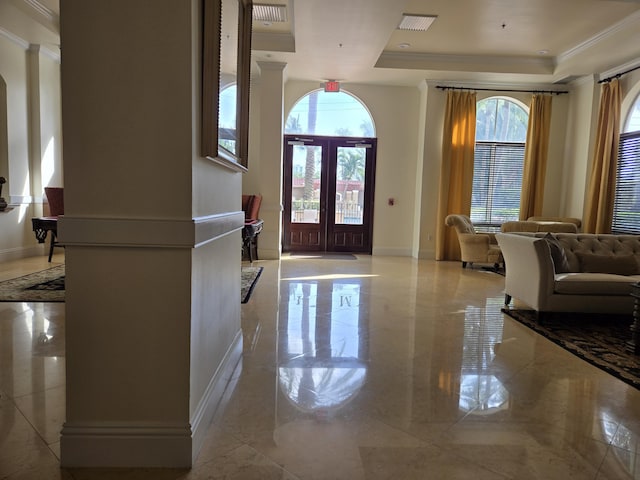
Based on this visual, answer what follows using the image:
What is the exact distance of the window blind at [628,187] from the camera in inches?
263

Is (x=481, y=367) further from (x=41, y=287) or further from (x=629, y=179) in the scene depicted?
(x=629, y=179)

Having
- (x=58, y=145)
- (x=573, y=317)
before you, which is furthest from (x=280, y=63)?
(x=573, y=317)

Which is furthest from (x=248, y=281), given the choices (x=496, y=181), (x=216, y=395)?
(x=496, y=181)

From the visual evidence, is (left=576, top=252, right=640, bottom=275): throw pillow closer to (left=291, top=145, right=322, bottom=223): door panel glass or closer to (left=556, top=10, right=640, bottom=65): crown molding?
(left=556, top=10, right=640, bottom=65): crown molding

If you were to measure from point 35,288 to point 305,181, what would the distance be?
5.10 meters

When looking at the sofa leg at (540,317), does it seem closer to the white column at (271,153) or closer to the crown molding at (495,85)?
the white column at (271,153)

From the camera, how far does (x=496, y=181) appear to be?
8.44m

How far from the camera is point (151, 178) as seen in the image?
5.31 ft

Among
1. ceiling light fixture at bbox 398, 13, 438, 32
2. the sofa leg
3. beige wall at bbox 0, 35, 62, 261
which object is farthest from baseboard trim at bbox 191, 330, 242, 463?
beige wall at bbox 0, 35, 62, 261

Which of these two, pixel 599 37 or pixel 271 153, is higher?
pixel 599 37

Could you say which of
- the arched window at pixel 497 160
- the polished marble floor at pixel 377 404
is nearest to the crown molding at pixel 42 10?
the polished marble floor at pixel 377 404

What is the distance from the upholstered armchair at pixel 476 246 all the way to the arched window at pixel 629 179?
1.99m

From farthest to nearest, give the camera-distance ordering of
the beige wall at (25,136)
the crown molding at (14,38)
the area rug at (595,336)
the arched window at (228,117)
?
the beige wall at (25,136) → the crown molding at (14,38) → the area rug at (595,336) → the arched window at (228,117)

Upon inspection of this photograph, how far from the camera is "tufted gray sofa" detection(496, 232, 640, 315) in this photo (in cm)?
390
